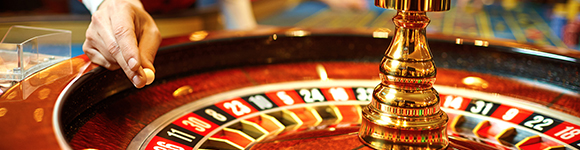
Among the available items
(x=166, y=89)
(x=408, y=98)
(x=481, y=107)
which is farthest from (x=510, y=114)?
(x=166, y=89)

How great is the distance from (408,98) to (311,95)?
1.26 ft

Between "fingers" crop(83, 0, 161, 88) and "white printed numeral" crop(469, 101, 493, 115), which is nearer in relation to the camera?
"fingers" crop(83, 0, 161, 88)

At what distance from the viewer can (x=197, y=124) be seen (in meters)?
0.95

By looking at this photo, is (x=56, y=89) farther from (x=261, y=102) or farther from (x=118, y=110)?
(x=261, y=102)

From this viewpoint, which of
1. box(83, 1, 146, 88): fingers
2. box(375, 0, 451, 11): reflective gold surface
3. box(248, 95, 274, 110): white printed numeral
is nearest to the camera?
box(375, 0, 451, 11): reflective gold surface

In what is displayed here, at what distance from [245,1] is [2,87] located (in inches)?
91.0

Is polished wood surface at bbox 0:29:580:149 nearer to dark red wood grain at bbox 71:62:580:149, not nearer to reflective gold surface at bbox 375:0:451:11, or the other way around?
dark red wood grain at bbox 71:62:580:149

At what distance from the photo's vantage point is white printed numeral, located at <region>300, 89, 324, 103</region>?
114cm

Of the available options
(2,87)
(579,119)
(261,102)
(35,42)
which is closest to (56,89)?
(2,87)

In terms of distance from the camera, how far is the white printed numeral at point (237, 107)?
1.04m

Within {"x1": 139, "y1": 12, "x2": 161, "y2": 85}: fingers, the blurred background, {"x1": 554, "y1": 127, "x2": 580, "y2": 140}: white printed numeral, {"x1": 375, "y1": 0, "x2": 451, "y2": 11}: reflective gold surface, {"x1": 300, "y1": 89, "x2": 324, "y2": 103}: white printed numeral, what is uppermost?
{"x1": 375, "y1": 0, "x2": 451, "y2": 11}: reflective gold surface

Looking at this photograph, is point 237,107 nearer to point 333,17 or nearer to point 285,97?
point 285,97

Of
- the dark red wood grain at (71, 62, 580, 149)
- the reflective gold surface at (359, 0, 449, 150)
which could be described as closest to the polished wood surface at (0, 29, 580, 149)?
the dark red wood grain at (71, 62, 580, 149)

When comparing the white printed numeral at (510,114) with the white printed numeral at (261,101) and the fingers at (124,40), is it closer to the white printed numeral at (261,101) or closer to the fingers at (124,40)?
the white printed numeral at (261,101)
